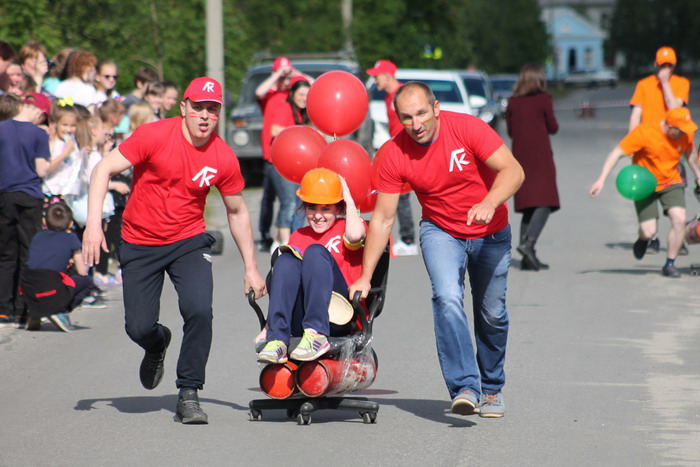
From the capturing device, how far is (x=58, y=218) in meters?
10.4

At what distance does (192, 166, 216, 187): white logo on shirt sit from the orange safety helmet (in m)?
0.49

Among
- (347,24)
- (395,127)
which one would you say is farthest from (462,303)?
(347,24)

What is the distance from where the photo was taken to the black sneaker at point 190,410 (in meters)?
6.95

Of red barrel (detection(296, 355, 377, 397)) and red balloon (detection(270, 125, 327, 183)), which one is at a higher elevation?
red balloon (detection(270, 125, 327, 183))

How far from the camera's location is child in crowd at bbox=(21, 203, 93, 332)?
998 cm

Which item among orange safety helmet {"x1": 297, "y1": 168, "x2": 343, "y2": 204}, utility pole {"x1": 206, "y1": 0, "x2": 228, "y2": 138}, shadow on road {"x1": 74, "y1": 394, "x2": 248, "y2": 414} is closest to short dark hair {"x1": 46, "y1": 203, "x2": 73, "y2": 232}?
shadow on road {"x1": 74, "y1": 394, "x2": 248, "y2": 414}

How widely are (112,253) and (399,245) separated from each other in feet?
10.9

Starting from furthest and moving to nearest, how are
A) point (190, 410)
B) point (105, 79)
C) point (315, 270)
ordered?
point (105, 79)
point (190, 410)
point (315, 270)

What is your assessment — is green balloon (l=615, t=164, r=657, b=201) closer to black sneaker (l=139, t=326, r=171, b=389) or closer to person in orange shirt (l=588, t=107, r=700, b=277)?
person in orange shirt (l=588, t=107, r=700, b=277)

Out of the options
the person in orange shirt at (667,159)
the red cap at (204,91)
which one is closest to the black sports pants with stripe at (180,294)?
the red cap at (204,91)

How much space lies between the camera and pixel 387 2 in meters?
38.1

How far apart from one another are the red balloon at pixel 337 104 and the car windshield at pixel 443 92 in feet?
58.2

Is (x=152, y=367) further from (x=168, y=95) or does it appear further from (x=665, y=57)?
(x=665, y=57)

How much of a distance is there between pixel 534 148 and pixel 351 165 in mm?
5980
